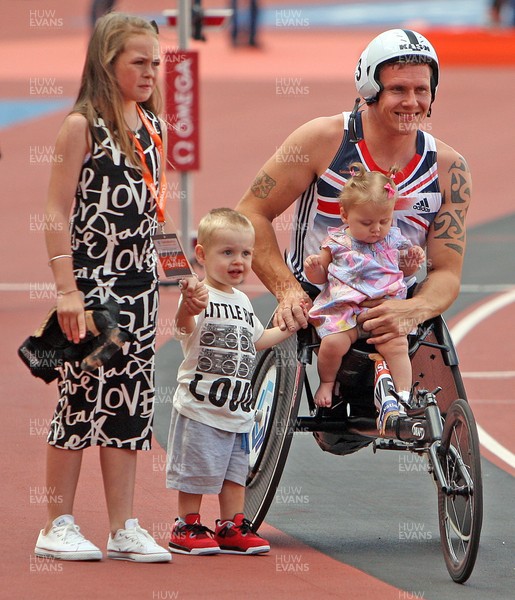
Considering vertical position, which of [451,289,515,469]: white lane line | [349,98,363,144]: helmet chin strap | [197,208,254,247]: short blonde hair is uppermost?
[349,98,363,144]: helmet chin strap

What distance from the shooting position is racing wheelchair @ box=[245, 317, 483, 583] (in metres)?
5.83

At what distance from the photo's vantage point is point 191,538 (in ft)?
20.3

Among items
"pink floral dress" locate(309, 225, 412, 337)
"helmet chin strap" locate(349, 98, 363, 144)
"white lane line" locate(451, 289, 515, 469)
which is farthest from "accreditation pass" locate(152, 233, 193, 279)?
"white lane line" locate(451, 289, 515, 469)

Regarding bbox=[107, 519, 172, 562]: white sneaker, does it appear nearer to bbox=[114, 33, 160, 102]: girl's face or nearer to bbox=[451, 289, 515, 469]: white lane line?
bbox=[114, 33, 160, 102]: girl's face

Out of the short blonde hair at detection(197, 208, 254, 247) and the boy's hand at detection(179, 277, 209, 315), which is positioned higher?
the short blonde hair at detection(197, 208, 254, 247)

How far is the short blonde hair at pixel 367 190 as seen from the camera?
6.12 meters

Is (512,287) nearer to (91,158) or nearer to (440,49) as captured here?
(91,158)

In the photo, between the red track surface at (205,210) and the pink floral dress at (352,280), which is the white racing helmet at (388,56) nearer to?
the pink floral dress at (352,280)

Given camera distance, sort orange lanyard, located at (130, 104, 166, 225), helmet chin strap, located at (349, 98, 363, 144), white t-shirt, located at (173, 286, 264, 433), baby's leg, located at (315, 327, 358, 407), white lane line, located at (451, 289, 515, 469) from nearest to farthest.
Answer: orange lanyard, located at (130, 104, 166, 225)
white t-shirt, located at (173, 286, 264, 433)
baby's leg, located at (315, 327, 358, 407)
helmet chin strap, located at (349, 98, 363, 144)
white lane line, located at (451, 289, 515, 469)

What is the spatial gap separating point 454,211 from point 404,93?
24.6 inches

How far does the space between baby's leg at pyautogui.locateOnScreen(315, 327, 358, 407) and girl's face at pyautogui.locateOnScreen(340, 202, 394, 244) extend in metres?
0.41

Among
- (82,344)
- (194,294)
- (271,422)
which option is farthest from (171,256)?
(271,422)

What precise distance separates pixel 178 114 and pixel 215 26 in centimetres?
111

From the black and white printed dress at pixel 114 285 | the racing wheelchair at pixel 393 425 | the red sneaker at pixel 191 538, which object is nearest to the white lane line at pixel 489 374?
the racing wheelchair at pixel 393 425
